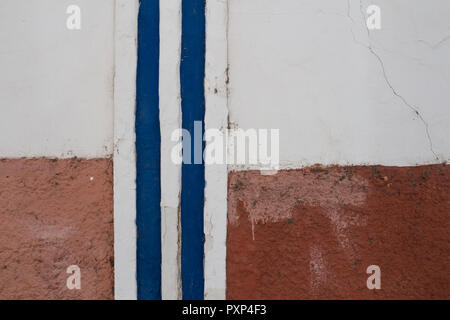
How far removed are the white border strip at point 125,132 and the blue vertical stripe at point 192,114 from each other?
21 cm

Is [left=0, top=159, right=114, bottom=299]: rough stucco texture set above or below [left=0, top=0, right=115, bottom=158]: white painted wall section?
below

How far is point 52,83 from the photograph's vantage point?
4.70ft

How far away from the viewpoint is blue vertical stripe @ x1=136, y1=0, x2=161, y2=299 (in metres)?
1.41

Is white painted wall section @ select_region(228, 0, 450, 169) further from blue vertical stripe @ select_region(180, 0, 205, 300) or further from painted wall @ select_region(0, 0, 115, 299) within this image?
painted wall @ select_region(0, 0, 115, 299)

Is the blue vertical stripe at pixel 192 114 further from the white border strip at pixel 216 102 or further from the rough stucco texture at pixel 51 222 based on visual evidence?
the rough stucco texture at pixel 51 222

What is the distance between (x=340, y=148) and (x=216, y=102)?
562 mm

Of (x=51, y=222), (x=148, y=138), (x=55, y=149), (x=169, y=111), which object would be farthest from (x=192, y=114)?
(x=51, y=222)

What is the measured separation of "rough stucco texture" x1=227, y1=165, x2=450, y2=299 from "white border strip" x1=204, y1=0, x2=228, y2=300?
5 centimetres

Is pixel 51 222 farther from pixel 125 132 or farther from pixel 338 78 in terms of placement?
pixel 338 78

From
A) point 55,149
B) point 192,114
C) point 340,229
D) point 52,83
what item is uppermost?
point 52,83

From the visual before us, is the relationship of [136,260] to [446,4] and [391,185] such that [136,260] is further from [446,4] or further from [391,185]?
[446,4]

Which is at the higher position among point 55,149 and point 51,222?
point 55,149

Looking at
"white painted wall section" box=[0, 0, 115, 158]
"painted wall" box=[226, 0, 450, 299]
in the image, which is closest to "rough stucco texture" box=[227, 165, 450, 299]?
"painted wall" box=[226, 0, 450, 299]

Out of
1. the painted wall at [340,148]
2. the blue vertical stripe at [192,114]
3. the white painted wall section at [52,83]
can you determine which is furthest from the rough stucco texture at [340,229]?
the white painted wall section at [52,83]
